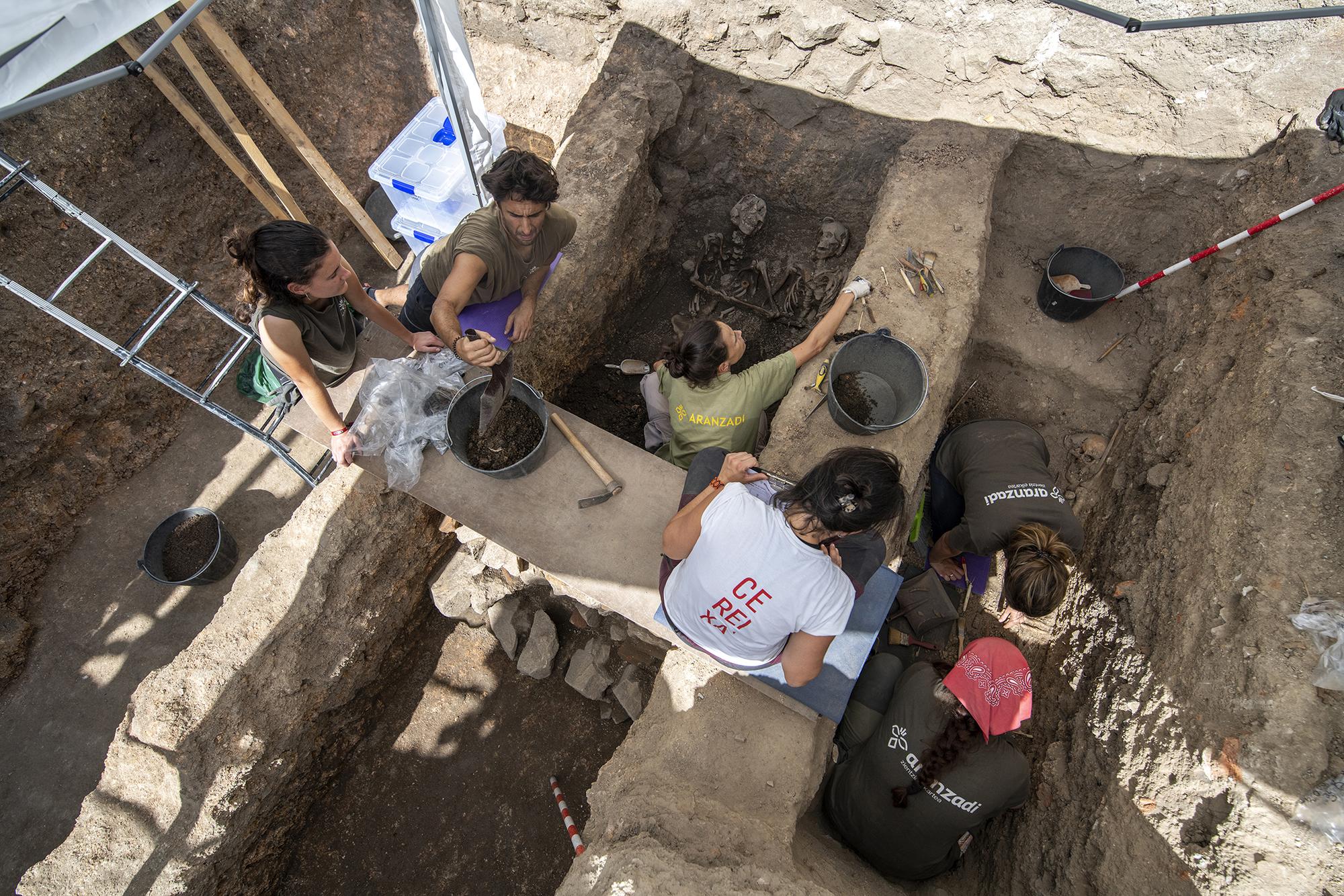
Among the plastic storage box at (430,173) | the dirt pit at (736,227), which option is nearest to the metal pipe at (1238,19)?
the dirt pit at (736,227)

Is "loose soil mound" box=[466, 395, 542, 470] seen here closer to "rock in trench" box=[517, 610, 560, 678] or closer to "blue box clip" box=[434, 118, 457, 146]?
"rock in trench" box=[517, 610, 560, 678]

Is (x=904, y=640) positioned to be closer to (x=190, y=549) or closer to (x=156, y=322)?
(x=156, y=322)

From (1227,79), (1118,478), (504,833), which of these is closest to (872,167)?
(1227,79)

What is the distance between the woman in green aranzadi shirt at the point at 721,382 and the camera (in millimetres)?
3160

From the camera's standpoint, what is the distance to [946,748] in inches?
106

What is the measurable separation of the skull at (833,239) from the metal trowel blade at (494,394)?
313 centimetres

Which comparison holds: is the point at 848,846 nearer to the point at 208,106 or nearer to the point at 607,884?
the point at 607,884

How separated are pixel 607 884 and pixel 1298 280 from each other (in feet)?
14.5

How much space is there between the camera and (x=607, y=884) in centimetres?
213

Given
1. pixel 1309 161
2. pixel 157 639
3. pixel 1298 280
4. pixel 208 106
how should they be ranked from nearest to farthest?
1. pixel 1298 280
2. pixel 1309 161
3. pixel 157 639
4. pixel 208 106

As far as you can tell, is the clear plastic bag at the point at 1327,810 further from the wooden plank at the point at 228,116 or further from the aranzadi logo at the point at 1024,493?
the wooden plank at the point at 228,116

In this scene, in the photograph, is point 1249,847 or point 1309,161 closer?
point 1249,847

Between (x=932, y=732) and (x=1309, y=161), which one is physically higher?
(x=1309, y=161)

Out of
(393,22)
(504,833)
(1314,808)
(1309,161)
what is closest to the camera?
(1314,808)
